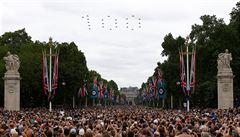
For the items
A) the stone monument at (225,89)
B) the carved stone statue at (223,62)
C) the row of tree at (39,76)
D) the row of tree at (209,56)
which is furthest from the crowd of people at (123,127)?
the row of tree at (39,76)

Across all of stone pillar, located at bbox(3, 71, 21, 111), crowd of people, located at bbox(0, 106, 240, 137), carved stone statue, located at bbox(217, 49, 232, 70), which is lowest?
crowd of people, located at bbox(0, 106, 240, 137)

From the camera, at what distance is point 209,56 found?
84562mm

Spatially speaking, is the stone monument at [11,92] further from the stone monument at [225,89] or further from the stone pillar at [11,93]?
the stone monument at [225,89]

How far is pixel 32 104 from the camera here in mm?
100812

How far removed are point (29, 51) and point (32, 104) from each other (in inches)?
602

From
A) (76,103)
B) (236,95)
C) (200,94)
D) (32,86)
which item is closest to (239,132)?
(236,95)

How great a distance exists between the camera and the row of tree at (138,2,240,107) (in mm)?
81812

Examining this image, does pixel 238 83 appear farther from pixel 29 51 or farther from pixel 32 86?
pixel 29 51

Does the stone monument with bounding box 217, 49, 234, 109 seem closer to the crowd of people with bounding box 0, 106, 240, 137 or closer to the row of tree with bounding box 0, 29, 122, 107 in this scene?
the crowd of people with bounding box 0, 106, 240, 137

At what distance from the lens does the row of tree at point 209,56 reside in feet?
268

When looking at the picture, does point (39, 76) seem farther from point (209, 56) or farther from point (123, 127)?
point (123, 127)

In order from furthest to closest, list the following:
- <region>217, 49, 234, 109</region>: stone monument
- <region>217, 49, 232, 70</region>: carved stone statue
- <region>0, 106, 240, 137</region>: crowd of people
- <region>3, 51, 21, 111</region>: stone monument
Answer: <region>3, 51, 21, 111</region>: stone monument
<region>217, 49, 232, 70</region>: carved stone statue
<region>217, 49, 234, 109</region>: stone monument
<region>0, 106, 240, 137</region>: crowd of people

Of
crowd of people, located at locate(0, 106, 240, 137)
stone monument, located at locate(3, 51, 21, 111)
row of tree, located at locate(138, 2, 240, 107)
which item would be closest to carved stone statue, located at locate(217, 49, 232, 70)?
row of tree, located at locate(138, 2, 240, 107)

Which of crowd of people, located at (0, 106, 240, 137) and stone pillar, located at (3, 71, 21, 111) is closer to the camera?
crowd of people, located at (0, 106, 240, 137)
